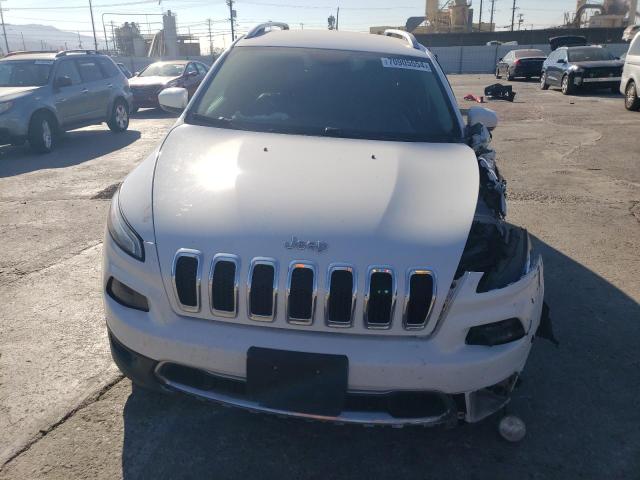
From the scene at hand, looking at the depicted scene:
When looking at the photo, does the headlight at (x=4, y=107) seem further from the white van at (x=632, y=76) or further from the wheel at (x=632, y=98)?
the wheel at (x=632, y=98)

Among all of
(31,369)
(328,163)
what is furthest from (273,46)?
(31,369)

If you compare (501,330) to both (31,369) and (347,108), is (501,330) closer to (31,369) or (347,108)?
(347,108)

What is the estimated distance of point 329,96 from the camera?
11.9 ft

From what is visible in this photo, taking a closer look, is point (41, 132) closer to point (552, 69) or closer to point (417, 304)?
point (417, 304)

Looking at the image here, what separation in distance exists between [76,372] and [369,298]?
1857 millimetres

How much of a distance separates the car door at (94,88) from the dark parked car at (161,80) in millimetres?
3326

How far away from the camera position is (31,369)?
10.0 feet

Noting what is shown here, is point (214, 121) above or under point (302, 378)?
above

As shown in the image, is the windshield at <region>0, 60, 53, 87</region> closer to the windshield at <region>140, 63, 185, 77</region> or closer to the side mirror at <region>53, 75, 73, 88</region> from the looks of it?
the side mirror at <region>53, 75, 73, 88</region>

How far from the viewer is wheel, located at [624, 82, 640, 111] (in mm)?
13789

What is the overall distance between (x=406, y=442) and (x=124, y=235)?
1595 mm

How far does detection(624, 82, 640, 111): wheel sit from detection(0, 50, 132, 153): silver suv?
12484 mm

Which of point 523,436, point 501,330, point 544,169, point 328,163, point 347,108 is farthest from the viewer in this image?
point 544,169

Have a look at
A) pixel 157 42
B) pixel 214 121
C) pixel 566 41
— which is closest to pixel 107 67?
pixel 214 121
